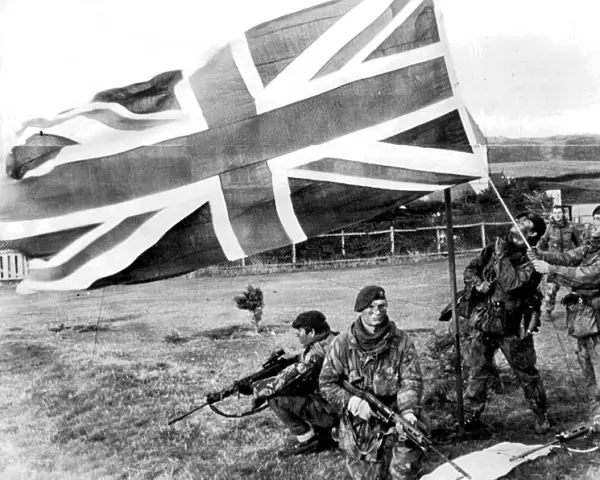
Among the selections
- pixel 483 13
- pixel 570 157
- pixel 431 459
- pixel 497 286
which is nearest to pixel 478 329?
pixel 497 286

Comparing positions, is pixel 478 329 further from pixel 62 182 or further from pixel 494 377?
pixel 62 182

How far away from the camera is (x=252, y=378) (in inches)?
141

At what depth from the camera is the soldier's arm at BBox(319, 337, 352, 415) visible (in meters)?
3.29

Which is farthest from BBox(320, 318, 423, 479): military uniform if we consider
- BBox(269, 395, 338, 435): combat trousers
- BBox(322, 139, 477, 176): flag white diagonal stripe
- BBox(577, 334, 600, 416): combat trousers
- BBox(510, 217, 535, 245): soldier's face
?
BBox(577, 334, 600, 416): combat trousers

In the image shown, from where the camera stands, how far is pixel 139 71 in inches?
142

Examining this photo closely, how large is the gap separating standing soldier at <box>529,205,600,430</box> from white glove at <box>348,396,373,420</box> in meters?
1.24

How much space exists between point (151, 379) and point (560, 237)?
234cm

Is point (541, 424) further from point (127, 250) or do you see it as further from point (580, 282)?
point (127, 250)

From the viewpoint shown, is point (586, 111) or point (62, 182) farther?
point (586, 111)

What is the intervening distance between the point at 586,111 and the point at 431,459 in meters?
2.13

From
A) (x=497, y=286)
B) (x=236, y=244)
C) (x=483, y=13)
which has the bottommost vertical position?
(x=497, y=286)

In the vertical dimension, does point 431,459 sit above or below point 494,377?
below

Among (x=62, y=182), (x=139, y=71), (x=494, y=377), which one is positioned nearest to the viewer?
(x=62, y=182)

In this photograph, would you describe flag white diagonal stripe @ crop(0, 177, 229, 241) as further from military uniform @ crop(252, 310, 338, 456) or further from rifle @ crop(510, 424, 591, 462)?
rifle @ crop(510, 424, 591, 462)
